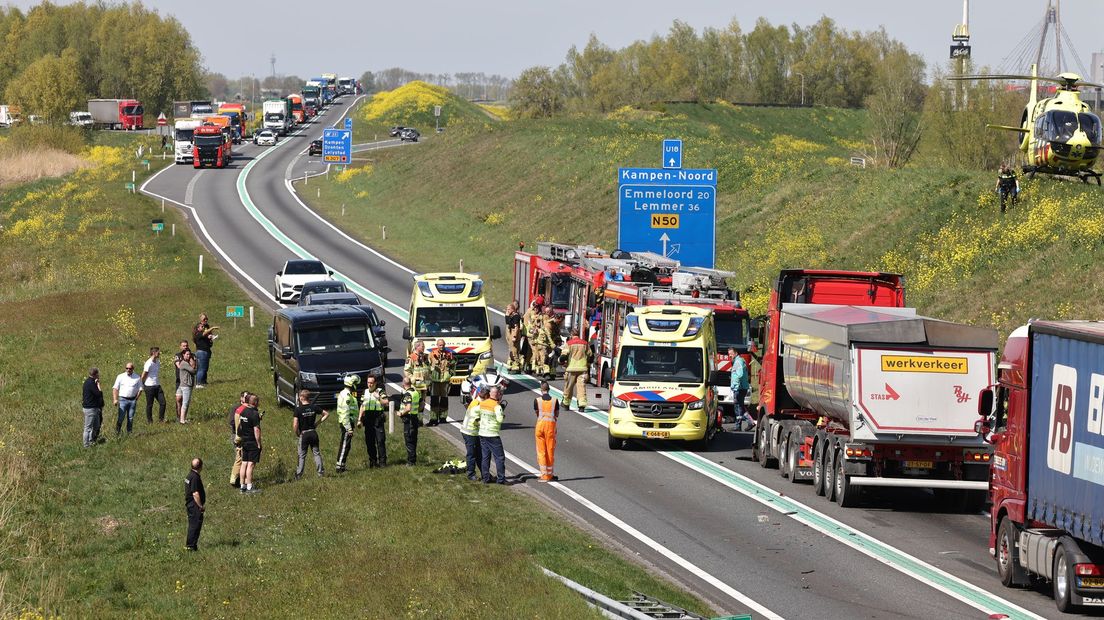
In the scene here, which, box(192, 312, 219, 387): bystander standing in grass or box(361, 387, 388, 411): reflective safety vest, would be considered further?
box(192, 312, 219, 387): bystander standing in grass

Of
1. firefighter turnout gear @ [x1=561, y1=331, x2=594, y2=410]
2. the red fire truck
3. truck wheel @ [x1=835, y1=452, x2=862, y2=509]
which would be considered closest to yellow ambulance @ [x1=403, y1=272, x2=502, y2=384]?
firefighter turnout gear @ [x1=561, y1=331, x2=594, y2=410]

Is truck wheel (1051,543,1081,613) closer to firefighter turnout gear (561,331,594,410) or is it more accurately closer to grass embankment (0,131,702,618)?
grass embankment (0,131,702,618)

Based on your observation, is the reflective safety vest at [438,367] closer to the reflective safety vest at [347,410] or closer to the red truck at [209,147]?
the reflective safety vest at [347,410]

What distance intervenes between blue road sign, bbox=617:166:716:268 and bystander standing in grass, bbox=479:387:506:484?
19.2 meters

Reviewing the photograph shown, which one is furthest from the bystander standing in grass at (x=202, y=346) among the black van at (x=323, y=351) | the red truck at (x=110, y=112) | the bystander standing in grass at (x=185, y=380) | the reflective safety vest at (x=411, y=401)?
the red truck at (x=110, y=112)

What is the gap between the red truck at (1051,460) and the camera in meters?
15.6

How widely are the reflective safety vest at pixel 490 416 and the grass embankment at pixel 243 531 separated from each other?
1.06 m

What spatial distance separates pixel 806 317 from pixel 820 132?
100370 mm

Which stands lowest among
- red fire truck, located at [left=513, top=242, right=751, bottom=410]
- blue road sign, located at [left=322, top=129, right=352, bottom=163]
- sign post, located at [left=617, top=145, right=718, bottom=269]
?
red fire truck, located at [left=513, top=242, right=751, bottom=410]

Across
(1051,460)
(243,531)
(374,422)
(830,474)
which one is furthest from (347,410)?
(1051,460)

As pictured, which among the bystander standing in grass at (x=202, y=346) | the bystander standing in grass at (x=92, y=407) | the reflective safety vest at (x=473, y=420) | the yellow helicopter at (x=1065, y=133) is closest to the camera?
the reflective safety vest at (x=473, y=420)

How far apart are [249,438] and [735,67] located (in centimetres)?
14039

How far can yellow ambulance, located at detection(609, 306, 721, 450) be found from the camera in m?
27.6

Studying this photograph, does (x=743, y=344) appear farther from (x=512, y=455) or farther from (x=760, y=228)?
(x=760, y=228)
